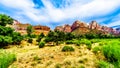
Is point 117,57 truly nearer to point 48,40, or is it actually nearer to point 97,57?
point 97,57

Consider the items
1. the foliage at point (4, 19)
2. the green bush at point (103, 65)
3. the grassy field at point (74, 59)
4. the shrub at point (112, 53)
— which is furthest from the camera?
the foliage at point (4, 19)

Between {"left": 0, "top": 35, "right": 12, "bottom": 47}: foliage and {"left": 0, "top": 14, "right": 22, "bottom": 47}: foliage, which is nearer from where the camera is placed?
{"left": 0, "top": 35, "right": 12, "bottom": 47}: foliage

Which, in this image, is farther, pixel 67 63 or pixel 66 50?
pixel 66 50

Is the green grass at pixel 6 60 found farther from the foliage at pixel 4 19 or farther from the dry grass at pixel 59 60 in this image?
the foliage at pixel 4 19

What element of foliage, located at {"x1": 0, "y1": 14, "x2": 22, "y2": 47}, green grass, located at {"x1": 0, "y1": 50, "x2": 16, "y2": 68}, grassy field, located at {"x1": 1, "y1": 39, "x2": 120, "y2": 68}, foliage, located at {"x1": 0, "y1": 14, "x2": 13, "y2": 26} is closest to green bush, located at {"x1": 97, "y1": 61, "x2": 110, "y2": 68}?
grassy field, located at {"x1": 1, "y1": 39, "x2": 120, "y2": 68}

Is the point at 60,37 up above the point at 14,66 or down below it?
above

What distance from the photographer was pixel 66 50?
32.3 m

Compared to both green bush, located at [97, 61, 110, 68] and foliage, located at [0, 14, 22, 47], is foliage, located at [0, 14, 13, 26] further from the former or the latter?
green bush, located at [97, 61, 110, 68]

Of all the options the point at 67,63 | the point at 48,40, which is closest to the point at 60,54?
the point at 67,63

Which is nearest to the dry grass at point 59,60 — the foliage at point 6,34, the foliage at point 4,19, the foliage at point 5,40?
the foliage at point 5,40

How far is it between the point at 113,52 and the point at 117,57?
1.24m

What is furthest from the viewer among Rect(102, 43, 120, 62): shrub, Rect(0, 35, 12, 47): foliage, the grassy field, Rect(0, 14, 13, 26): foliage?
Rect(0, 14, 13, 26): foliage

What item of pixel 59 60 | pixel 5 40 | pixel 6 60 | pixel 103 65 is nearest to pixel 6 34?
pixel 5 40

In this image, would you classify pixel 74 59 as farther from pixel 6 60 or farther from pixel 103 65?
pixel 6 60
